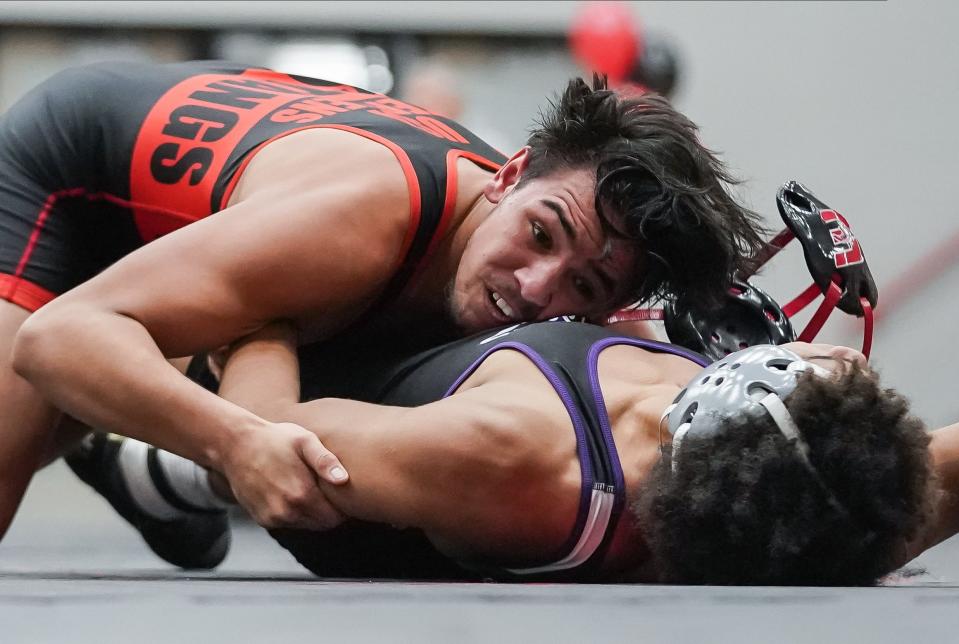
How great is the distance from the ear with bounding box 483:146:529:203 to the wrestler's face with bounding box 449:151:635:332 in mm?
54

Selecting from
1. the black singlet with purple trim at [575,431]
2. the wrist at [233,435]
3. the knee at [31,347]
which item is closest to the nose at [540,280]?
the black singlet with purple trim at [575,431]

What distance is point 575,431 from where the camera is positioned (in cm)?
135

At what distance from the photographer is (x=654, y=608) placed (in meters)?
1.03

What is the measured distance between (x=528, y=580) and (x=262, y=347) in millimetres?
469

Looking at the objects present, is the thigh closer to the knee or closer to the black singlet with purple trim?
the knee

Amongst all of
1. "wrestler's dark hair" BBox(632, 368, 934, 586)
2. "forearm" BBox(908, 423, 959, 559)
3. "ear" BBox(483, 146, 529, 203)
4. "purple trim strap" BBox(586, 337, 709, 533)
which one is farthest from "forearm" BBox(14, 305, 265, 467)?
"forearm" BBox(908, 423, 959, 559)

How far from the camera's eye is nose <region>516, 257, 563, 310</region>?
5.68ft

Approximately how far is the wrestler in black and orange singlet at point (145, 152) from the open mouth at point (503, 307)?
0.12m

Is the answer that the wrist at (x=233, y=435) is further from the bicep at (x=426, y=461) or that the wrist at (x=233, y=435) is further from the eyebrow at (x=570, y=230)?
the eyebrow at (x=570, y=230)

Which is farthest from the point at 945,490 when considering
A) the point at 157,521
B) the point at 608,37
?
the point at 608,37

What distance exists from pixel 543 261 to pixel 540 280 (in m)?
0.04

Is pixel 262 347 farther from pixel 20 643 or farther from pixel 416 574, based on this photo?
pixel 20 643

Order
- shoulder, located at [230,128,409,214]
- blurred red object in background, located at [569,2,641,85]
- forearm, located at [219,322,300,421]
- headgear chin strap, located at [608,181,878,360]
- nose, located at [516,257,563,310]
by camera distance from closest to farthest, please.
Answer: forearm, located at [219,322,300,421] → shoulder, located at [230,128,409,214] → nose, located at [516,257,563,310] → headgear chin strap, located at [608,181,878,360] → blurred red object in background, located at [569,2,641,85]

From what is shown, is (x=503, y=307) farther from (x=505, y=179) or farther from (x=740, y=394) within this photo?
(x=740, y=394)
